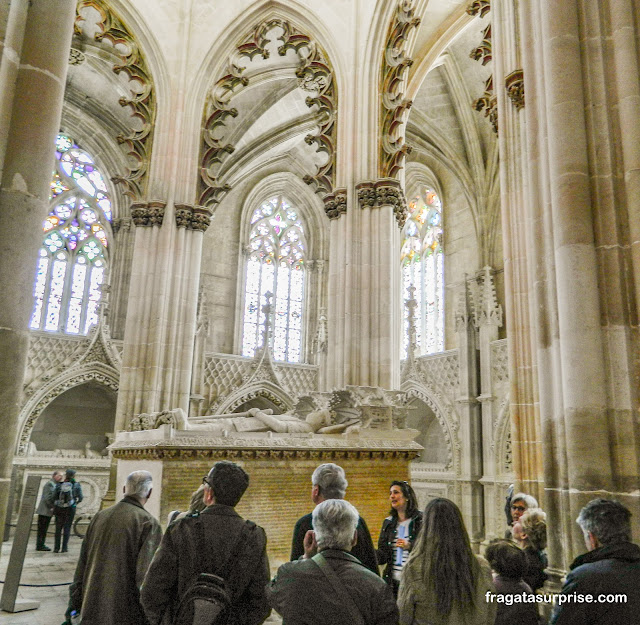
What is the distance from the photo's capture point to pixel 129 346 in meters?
10.7

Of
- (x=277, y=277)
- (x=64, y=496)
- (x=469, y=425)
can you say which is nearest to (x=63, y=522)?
(x=64, y=496)

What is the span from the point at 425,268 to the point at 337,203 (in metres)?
9.35

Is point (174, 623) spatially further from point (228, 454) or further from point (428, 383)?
point (428, 383)

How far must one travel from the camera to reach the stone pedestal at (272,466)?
617 centimetres

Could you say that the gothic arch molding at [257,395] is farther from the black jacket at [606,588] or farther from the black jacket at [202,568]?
the black jacket at [606,588]

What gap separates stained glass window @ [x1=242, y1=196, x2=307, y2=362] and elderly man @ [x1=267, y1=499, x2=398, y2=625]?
57.0ft

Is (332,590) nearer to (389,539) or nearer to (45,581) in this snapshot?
(389,539)

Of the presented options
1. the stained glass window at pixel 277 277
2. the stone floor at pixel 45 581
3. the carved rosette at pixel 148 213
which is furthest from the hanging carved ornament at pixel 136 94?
the stained glass window at pixel 277 277

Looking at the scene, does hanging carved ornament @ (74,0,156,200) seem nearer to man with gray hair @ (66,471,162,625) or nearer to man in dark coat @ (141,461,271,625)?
man with gray hair @ (66,471,162,625)

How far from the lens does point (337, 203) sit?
1102 centimetres

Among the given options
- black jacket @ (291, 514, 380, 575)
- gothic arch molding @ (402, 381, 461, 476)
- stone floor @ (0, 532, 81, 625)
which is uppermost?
gothic arch molding @ (402, 381, 461, 476)

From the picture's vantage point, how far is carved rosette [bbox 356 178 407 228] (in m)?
10.8

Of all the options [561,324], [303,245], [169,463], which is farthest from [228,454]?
[303,245]

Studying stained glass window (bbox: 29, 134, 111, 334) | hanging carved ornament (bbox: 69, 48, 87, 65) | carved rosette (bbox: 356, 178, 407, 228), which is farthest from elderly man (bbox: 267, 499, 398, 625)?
stained glass window (bbox: 29, 134, 111, 334)
